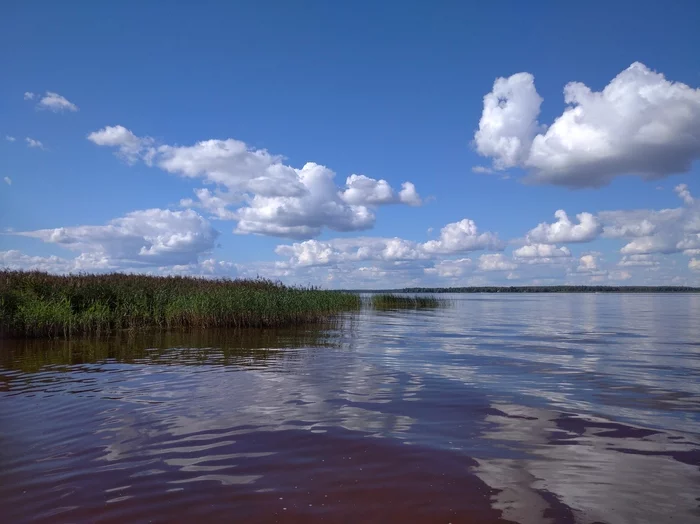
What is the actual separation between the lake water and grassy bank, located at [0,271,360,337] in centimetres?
620

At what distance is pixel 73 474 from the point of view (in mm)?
5812

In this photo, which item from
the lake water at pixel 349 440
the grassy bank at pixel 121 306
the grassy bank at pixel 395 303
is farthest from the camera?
the grassy bank at pixel 395 303

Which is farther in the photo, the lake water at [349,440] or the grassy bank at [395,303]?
the grassy bank at [395,303]

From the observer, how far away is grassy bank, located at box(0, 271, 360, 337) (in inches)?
792

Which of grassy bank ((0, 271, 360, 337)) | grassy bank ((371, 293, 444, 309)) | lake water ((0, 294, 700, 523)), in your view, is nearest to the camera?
lake water ((0, 294, 700, 523))

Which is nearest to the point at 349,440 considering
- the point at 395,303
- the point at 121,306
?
the point at 121,306

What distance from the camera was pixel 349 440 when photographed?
7070 mm

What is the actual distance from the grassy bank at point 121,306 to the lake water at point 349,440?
20.3ft

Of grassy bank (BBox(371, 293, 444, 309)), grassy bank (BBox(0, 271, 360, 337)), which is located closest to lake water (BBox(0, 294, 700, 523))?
grassy bank (BBox(0, 271, 360, 337))

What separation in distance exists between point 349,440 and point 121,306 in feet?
66.7

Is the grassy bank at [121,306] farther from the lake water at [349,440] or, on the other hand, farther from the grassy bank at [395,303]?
the grassy bank at [395,303]

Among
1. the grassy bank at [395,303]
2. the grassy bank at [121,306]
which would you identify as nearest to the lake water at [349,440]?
the grassy bank at [121,306]

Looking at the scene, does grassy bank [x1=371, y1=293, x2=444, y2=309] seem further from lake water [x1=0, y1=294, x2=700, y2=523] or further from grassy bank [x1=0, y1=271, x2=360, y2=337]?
lake water [x1=0, y1=294, x2=700, y2=523]

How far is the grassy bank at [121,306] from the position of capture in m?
20.1
